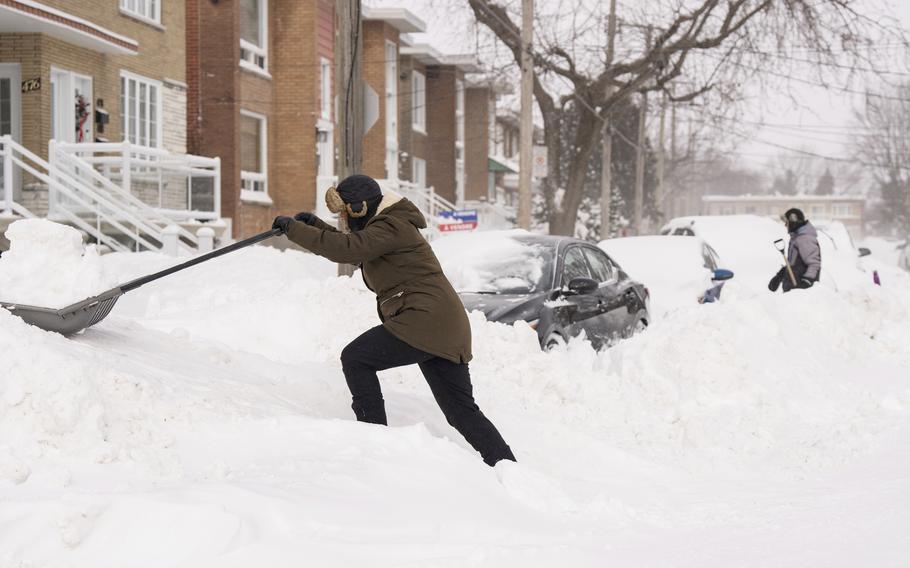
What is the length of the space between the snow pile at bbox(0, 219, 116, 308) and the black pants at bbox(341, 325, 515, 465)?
1.46m

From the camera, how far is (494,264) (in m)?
10.2

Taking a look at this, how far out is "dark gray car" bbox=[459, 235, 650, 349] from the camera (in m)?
9.22

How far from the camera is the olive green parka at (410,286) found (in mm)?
5461

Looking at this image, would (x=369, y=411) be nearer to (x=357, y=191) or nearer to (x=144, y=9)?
(x=357, y=191)

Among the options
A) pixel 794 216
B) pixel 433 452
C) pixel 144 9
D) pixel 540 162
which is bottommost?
pixel 433 452

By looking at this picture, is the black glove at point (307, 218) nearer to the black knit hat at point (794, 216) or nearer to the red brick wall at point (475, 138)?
the black knit hat at point (794, 216)

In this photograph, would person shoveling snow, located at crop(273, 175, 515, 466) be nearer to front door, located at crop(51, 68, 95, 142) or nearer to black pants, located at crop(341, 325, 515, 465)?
black pants, located at crop(341, 325, 515, 465)

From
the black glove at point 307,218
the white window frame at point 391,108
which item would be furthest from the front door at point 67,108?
the white window frame at point 391,108

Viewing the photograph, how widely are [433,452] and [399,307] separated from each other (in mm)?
831

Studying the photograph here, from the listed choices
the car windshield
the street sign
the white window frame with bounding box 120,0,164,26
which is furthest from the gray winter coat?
the white window frame with bounding box 120,0,164,26

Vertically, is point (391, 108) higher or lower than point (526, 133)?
higher

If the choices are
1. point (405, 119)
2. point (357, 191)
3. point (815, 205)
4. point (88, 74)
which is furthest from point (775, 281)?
point (815, 205)

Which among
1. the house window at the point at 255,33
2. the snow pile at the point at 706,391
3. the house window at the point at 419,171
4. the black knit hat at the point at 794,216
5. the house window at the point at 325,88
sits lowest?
the snow pile at the point at 706,391

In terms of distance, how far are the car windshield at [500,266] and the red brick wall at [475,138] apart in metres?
38.8
